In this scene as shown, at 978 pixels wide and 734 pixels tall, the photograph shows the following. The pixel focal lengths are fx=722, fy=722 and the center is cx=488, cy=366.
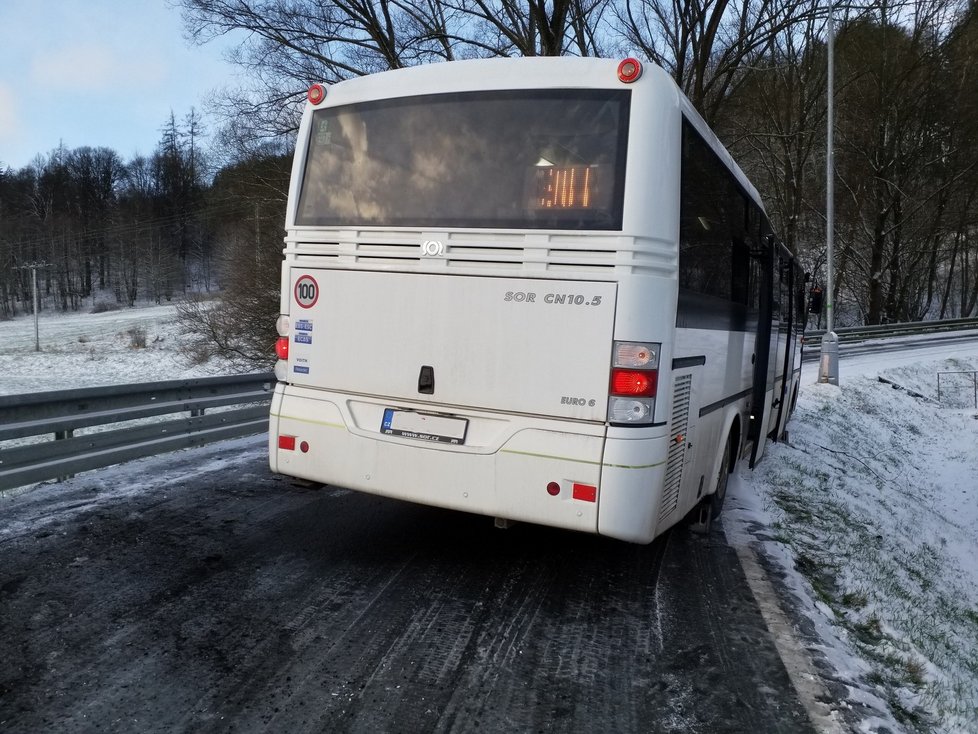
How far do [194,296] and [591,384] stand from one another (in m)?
22.2

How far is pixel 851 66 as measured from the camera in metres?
30.7

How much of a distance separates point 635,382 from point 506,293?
91 cm

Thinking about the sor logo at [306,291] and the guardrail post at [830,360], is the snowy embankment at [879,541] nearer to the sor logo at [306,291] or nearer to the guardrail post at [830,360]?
the guardrail post at [830,360]

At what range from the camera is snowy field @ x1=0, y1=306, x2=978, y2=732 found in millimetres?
3809

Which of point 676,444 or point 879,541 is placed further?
point 879,541

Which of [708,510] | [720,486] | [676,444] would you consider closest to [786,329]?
[720,486]

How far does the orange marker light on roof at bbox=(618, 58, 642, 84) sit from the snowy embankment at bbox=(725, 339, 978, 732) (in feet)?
10.7

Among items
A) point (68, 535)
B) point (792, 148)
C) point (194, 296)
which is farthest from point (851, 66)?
point (68, 535)

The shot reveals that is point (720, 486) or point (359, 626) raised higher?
point (720, 486)

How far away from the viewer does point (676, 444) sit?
4395mm

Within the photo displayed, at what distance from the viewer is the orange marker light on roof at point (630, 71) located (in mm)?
4027

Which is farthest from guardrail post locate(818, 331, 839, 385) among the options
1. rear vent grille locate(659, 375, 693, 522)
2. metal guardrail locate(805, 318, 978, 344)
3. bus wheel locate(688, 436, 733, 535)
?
rear vent grille locate(659, 375, 693, 522)

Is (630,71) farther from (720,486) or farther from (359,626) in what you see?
(720,486)

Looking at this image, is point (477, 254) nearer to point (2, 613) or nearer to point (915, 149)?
point (2, 613)
